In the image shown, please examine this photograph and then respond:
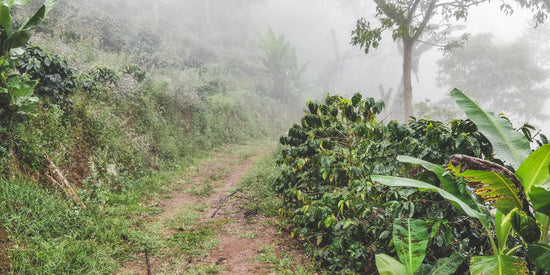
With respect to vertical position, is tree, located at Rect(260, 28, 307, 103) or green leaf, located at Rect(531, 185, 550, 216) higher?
tree, located at Rect(260, 28, 307, 103)

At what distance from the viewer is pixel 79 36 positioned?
9.55 meters

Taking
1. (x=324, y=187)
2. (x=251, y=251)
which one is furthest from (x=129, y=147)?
(x=324, y=187)

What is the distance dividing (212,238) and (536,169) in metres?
3.49

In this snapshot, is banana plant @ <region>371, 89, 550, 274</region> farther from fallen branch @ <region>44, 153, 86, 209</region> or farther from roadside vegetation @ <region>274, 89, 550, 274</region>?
fallen branch @ <region>44, 153, 86, 209</region>

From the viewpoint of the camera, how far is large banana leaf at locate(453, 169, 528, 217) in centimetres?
173

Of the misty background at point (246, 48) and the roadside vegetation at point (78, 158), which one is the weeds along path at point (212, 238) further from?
the misty background at point (246, 48)

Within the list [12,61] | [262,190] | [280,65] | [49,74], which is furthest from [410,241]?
[280,65]

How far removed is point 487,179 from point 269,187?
14.7ft

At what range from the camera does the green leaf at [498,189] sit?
5.68 feet

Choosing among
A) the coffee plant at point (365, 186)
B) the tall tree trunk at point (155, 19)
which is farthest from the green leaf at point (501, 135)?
the tall tree trunk at point (155, 19)

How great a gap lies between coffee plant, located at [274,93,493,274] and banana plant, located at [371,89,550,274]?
0.17 meters

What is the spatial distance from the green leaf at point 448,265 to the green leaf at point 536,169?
672 mm

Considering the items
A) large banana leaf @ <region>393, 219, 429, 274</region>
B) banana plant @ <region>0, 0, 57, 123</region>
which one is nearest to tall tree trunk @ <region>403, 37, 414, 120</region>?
large banana leaf @ <region>393, 219, 429, 274</region>

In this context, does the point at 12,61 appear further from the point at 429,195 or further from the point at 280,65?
the point at 280,65
